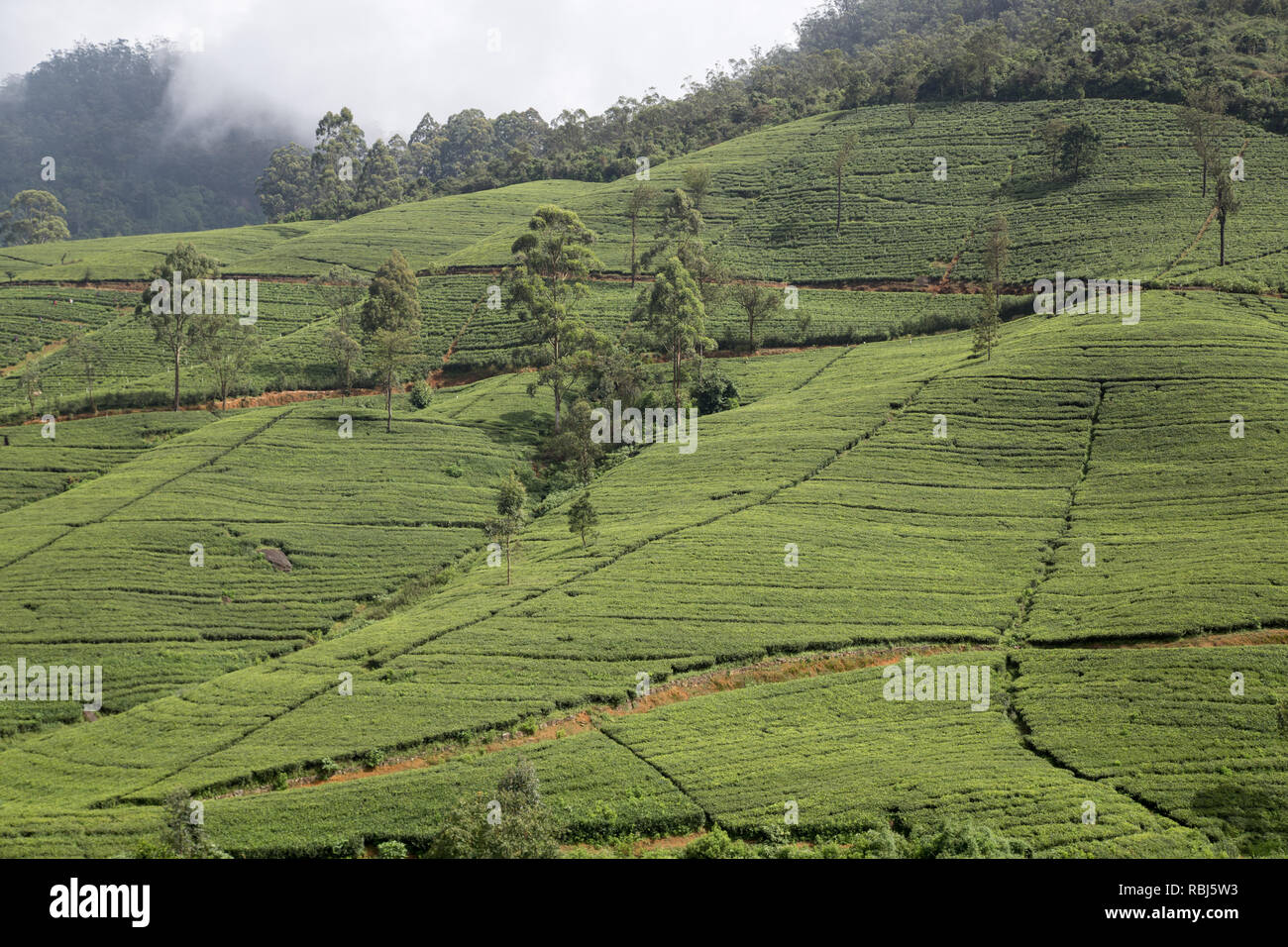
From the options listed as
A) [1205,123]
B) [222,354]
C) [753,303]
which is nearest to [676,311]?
[753,303]

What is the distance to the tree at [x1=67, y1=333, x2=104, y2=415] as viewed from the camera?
7925cm

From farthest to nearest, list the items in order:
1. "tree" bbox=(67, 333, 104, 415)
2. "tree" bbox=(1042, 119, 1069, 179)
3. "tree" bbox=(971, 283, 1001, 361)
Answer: "tree" bbox=(1042, 119, 1069, 179), "tree" bbox=(67, 333, 104, 415), "tree" bbox=(971, 283, 1001, 361)

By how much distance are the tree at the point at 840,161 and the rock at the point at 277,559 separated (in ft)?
271

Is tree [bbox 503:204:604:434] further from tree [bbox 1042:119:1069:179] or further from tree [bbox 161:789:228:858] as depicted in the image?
tree [bbox 1042:119:1069:179]

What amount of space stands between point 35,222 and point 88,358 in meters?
102

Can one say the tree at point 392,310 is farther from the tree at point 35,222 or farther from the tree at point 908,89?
the tree at point 35,222

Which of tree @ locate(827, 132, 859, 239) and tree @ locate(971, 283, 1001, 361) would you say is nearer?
tree @ locate(971, 283, 1001, 361)

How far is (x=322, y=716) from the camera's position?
1516 inches

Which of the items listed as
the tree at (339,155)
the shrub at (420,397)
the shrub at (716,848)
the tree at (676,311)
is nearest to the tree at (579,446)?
the tree at (676,311)

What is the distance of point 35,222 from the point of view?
16400cm

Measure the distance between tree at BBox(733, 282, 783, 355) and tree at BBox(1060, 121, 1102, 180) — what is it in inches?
1856

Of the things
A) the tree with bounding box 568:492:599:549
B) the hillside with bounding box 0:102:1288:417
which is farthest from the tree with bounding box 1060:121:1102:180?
the tree with bounding box 568:492:599:549
